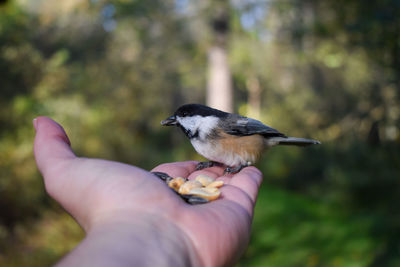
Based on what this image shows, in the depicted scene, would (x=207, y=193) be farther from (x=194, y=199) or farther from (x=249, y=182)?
(x=249, y=182)

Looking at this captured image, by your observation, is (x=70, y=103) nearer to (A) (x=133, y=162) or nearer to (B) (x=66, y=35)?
(A) (x=133, y=162)

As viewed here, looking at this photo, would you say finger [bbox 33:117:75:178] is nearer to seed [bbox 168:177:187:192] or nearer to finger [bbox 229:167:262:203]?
seed [bbox 168:177:187:192]

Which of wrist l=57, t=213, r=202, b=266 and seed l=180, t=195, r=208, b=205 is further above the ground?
wrist l=57, t=213, r=202, b=266

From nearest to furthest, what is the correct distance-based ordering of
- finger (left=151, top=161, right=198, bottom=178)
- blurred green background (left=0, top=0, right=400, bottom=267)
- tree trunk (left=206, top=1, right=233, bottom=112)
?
1. finger (left=151, top=161, right=198, bottom=178)
2. blurred green background (left=0, top=0, right=400, bottom=267)
3. tree trunk (left=206, top=1, right=233, bottom=112)

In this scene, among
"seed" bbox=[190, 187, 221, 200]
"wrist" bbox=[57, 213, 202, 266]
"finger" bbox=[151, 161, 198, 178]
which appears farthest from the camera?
"finger" bbox=[151, 161, 198, 178]

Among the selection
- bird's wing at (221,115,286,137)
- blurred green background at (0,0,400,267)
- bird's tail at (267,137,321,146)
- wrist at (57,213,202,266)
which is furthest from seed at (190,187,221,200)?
blurred green background at (0,0,400,267)

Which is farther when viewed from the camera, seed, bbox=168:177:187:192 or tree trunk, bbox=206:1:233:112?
tree trunk, bbox=206:1:233:112

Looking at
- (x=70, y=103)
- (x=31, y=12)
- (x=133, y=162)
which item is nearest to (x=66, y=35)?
(x=31, y=12)

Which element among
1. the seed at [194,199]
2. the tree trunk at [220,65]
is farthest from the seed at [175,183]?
the tree trunk at [220,65]
